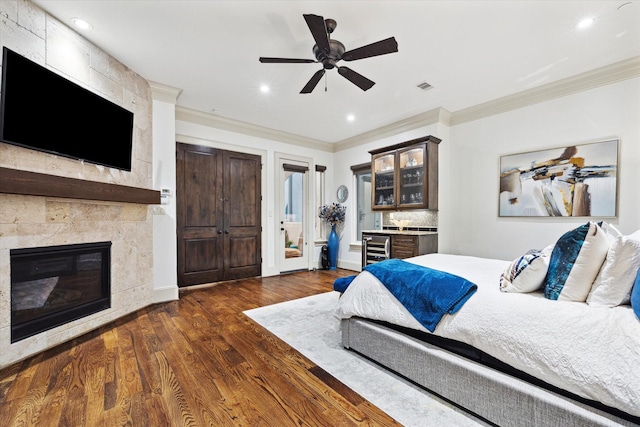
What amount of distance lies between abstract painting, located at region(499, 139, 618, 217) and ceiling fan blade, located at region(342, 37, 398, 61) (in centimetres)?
265

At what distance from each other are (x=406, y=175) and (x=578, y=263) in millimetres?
3283

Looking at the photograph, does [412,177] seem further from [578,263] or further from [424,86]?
[578,263]

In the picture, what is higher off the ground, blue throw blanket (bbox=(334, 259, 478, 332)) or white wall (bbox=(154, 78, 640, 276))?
white wall (bbox=(154, 78, 640, 276))

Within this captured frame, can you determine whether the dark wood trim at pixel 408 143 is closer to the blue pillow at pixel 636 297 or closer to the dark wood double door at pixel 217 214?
the dark wood double door at pixel 217 214

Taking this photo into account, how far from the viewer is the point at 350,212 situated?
19.5 feet

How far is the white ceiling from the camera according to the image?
228 centimetres

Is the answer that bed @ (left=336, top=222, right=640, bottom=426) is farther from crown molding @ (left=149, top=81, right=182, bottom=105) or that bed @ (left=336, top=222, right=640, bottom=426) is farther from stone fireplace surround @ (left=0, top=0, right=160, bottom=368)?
crown molding @ (left=149, top=81, right=182, bottom=105)

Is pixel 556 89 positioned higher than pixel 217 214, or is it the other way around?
pixel 556 89

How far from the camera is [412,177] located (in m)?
4.55

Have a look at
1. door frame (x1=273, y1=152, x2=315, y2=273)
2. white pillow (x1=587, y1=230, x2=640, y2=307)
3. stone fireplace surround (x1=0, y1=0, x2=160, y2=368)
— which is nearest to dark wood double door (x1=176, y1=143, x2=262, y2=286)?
door frame (x1=273, y1=152, x2=315, y2=273)

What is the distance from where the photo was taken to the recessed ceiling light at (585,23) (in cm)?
237

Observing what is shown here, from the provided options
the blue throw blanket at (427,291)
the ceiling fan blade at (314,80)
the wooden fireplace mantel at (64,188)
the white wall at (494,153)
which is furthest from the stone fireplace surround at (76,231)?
the blue throw blanket at (427,291)

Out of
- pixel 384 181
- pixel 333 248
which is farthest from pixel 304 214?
pixel 384 181

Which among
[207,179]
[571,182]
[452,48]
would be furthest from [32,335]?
[571,182]
